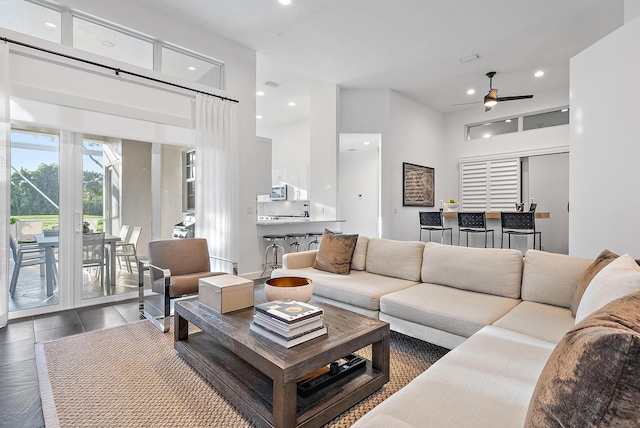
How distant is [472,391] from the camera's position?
1.20 m

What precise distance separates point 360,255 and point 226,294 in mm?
1707

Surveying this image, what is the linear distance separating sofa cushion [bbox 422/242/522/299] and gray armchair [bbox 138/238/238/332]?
1911 millimetres

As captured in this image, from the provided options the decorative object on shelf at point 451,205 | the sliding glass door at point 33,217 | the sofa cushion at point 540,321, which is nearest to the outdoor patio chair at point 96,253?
the sliding glass door at point 33,217

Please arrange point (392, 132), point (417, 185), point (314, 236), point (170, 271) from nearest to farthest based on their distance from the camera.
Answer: point (170, 271) < point (314, 236) < point (392, 132) < point (417, 185)

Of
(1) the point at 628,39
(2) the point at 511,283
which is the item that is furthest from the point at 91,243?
(1) the point at 628,39

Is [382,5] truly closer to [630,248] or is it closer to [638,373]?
[630,248]

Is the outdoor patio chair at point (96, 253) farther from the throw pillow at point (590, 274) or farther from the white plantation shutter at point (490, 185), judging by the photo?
the white plantation shutter at point (490, 185)

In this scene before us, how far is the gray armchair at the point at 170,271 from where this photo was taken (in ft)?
9.40

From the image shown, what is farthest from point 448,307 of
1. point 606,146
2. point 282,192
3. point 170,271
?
point 282,192

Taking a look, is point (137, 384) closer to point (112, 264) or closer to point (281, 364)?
point (281, 364)

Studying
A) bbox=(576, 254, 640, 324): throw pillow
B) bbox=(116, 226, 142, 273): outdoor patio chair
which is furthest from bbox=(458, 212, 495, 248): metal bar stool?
bbox=(116, 226, 142, 273): outdoor patio chair

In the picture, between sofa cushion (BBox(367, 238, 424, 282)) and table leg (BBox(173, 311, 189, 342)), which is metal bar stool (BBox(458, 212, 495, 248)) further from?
table leg (BBox(173, 311, 189, 342))

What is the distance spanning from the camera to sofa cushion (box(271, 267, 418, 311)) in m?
2.60

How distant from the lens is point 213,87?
4449 mm
